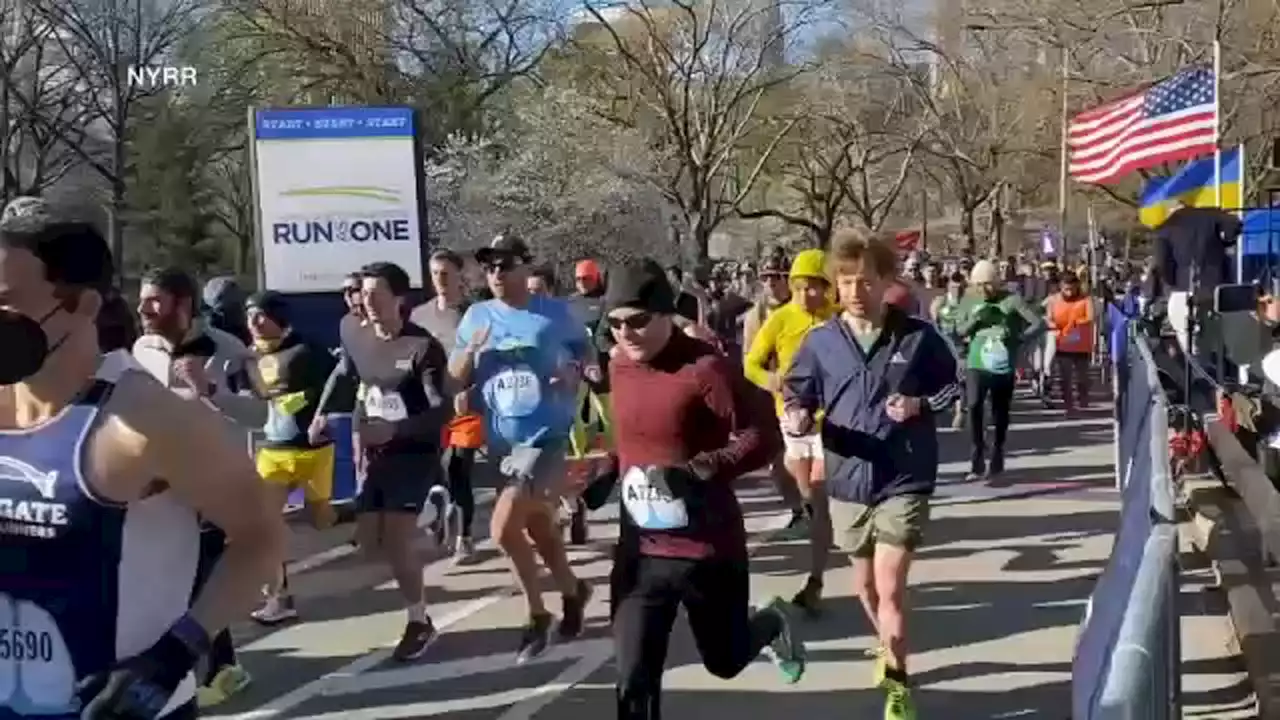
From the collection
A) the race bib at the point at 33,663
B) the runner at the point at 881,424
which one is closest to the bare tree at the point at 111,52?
the runner at the point at 881,424

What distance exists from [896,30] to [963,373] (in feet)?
112

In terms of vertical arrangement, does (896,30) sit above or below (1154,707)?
above

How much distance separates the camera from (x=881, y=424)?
6.09 meters

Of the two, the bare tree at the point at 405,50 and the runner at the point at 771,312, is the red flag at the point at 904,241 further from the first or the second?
the bare tree at the point at 405,50

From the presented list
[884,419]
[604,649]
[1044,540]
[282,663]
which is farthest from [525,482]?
[1044,540]

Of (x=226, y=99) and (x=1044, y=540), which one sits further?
(x=226, y=99)

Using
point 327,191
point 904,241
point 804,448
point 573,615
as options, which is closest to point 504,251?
point 573,615

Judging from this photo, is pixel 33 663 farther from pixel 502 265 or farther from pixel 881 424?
pixel 502 265

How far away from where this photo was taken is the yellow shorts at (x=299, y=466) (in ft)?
26.7

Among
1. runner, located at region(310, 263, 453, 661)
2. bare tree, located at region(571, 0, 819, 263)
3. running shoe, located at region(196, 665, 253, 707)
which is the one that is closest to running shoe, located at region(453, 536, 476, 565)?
runner, located at region(310, 263, 453, 661)

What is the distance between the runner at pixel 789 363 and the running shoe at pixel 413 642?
73.4 inches

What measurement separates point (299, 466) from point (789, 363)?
2.52m

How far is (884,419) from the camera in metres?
6.08

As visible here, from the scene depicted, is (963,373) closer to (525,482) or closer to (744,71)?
(525,482)
